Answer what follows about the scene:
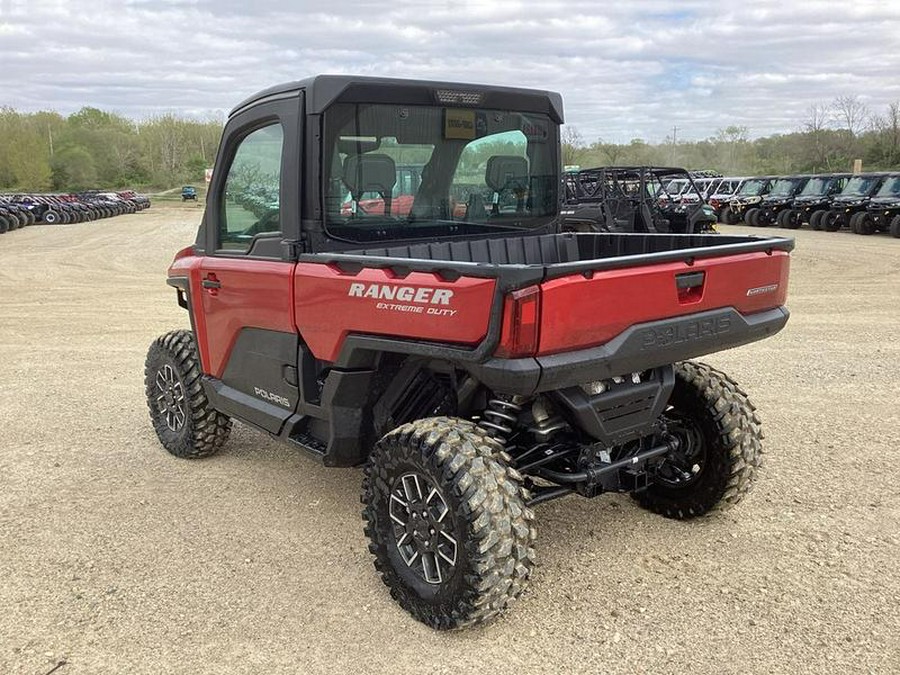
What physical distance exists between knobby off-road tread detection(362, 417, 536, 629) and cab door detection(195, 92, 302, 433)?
1.02m

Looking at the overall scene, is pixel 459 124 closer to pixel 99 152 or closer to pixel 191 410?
pixel 191 410

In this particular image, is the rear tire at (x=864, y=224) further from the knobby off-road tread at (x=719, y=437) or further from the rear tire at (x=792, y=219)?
the knobby off-road tread at (x=719, y=437)

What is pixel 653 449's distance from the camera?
3.76 metres

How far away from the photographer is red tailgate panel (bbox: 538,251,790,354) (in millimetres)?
2824

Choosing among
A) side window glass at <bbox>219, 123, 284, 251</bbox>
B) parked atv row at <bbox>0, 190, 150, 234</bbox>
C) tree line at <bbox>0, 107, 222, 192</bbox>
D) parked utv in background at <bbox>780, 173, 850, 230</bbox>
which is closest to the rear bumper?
side window glass at <bbox>219, 123, 284, 251</bbox>

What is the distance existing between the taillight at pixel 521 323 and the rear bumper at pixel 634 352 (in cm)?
5

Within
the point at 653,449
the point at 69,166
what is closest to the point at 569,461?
the point at 653,449

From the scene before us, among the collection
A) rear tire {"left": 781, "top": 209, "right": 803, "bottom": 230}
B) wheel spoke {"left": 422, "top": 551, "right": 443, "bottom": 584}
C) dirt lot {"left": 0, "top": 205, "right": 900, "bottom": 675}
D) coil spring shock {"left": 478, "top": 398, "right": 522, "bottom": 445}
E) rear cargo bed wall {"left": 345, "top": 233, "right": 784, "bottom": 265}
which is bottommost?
dirt lot {"left": 0, "top": 205, "right": 900, "bottom": 675}

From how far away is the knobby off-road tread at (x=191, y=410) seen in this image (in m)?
4.86

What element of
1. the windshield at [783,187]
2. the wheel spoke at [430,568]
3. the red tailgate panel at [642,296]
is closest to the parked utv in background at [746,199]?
the windshield at [783,187]

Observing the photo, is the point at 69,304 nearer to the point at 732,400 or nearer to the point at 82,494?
the point at 82,494

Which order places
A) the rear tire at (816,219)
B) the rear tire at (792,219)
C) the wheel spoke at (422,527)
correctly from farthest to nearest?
the rear tire at (792,219) → the rear tire at (816,219) → the wheel spoke at (422,527)

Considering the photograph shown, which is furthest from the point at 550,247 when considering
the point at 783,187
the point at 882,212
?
the point at 783,187

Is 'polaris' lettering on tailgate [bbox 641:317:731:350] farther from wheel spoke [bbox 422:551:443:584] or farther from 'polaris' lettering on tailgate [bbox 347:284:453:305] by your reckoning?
wheel spoke [bbox 422:551:443:584]
